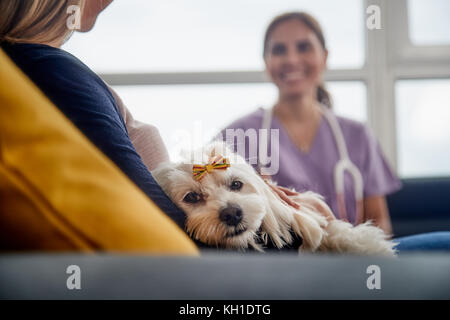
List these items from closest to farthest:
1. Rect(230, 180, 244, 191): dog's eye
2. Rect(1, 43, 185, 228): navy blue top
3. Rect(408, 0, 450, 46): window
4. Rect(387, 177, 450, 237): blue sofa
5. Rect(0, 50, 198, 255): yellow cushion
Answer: Rect(0, 50, 198, 255): yellow cushion < Rect(1, 43, 185, 228): navy blue top < Rect(230, 180, 244, 191): dog's eye < Rect(408, 0, 450, 46): window < Rect(387, 177, 450, 237): blue sofa

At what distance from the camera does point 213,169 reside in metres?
0.71

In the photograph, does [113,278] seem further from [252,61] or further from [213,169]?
[252,61]

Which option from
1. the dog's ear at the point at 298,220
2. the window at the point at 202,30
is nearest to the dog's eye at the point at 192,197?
the dog's ear at the point at 298,220

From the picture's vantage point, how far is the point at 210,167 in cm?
71

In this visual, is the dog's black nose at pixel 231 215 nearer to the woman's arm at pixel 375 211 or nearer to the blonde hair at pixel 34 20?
the woman's arm at pixel 375 211

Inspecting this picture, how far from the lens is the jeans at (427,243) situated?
0.75m

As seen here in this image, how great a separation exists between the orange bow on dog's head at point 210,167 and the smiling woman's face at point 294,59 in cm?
19

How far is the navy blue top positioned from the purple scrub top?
0.24 metres

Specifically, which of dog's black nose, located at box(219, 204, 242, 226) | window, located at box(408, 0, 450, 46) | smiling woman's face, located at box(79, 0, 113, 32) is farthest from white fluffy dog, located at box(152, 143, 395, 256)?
window, located at box(408, 0, 450, 46)

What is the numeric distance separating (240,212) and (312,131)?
0.26 m

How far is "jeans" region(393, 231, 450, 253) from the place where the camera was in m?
0.75

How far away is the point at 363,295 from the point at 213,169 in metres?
0.32

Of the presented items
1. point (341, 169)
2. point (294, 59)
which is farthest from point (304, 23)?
point (341, 169)

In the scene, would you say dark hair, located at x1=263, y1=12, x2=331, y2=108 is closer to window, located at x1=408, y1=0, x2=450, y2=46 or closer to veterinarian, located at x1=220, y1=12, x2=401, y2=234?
veterinarian, located at x1=220, y1=12, x2=401, y2=234
